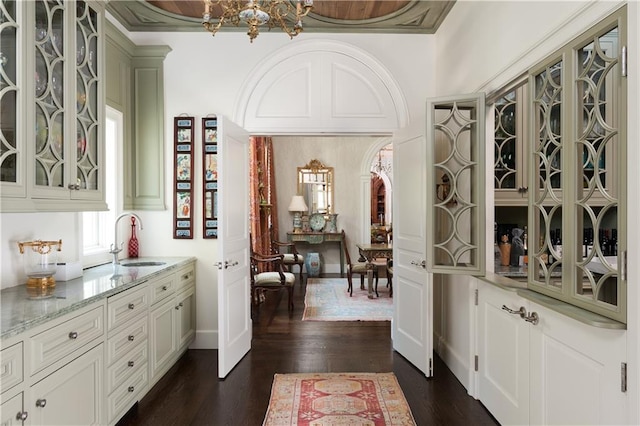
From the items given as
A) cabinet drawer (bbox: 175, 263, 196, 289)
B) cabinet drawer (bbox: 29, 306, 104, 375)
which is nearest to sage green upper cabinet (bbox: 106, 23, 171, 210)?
cabinet drawer (bbox: 175, 263, 196, 289)

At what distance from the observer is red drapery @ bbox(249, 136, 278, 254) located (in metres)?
6.45

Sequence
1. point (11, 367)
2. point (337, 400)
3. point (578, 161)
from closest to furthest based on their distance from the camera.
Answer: point (11, 367) < point (578, 161) < point (337, 400)

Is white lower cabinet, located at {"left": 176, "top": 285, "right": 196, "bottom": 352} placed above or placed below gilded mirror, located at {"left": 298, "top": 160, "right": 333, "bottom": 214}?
below

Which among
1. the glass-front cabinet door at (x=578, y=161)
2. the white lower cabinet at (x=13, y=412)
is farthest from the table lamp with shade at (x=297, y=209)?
the white lower cabinet at (x=13, y=412)

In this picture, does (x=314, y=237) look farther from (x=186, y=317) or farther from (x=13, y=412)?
(x=13, y=412)

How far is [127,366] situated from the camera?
2.52m

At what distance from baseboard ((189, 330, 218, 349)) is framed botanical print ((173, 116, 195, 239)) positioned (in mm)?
984

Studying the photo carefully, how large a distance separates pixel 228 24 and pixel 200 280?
2.54 metres

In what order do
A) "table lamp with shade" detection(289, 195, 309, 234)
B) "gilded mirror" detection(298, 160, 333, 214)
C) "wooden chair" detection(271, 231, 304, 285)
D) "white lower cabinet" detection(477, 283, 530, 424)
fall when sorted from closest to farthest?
"white lower cabinet" detection(477, 283, 530, 424), "wooden chair" detection(271, 231, 304, 285), "table lamp with shade" detection(289, 195, 309, 234), "gilded mirror" detection(298, 160, 333, 214)

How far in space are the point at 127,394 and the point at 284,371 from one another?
128 cm

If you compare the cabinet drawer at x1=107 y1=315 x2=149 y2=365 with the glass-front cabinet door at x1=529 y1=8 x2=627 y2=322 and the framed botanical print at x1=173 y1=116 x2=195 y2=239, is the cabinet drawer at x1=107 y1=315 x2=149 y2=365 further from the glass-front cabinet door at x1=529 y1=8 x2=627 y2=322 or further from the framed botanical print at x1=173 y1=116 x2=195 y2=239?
the glass-front cabinet door at x1=529 y1=8 x2=627 y2=322

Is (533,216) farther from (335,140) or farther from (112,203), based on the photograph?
(335,140)

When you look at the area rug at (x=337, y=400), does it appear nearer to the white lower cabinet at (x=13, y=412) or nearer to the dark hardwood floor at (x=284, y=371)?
the dark hardwood floor at (x=284, y=371)

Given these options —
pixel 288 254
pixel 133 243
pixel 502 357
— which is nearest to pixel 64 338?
pixel 133 243
